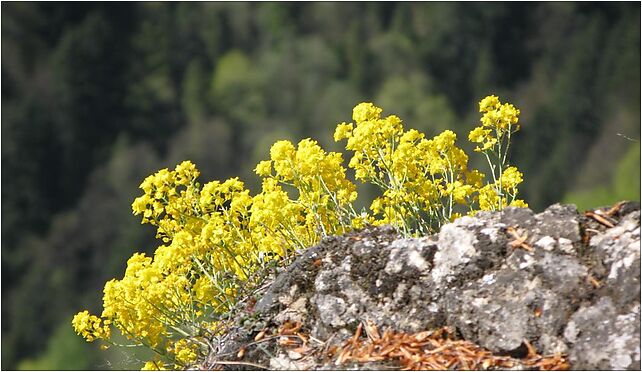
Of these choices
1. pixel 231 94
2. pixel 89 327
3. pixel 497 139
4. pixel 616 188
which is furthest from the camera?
pixel 231 94

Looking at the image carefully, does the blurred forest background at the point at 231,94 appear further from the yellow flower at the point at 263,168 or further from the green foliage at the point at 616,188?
the yellow flower at the point at 263,168

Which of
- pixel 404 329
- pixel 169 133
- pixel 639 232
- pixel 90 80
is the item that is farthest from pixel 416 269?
pixel 90 80

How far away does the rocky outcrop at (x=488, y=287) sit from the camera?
217 inches

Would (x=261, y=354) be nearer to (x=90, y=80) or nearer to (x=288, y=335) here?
(x=288, y=335)

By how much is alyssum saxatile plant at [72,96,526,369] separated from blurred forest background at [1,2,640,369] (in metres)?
68.2

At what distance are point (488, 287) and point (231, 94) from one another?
94.0 meters

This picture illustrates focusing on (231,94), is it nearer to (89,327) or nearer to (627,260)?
(89,327)

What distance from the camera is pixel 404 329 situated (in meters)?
5.93

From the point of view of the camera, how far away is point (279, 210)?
23.6 feet

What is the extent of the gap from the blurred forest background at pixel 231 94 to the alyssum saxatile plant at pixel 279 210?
224 feet

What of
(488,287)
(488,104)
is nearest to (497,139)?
(488,104)

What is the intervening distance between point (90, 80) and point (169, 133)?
36.7ft

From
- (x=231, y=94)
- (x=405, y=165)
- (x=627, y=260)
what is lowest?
(x=627, y=260)

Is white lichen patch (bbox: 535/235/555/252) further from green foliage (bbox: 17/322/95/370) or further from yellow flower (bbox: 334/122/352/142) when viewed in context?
green foliage (bbox: 17/322/95/370)
